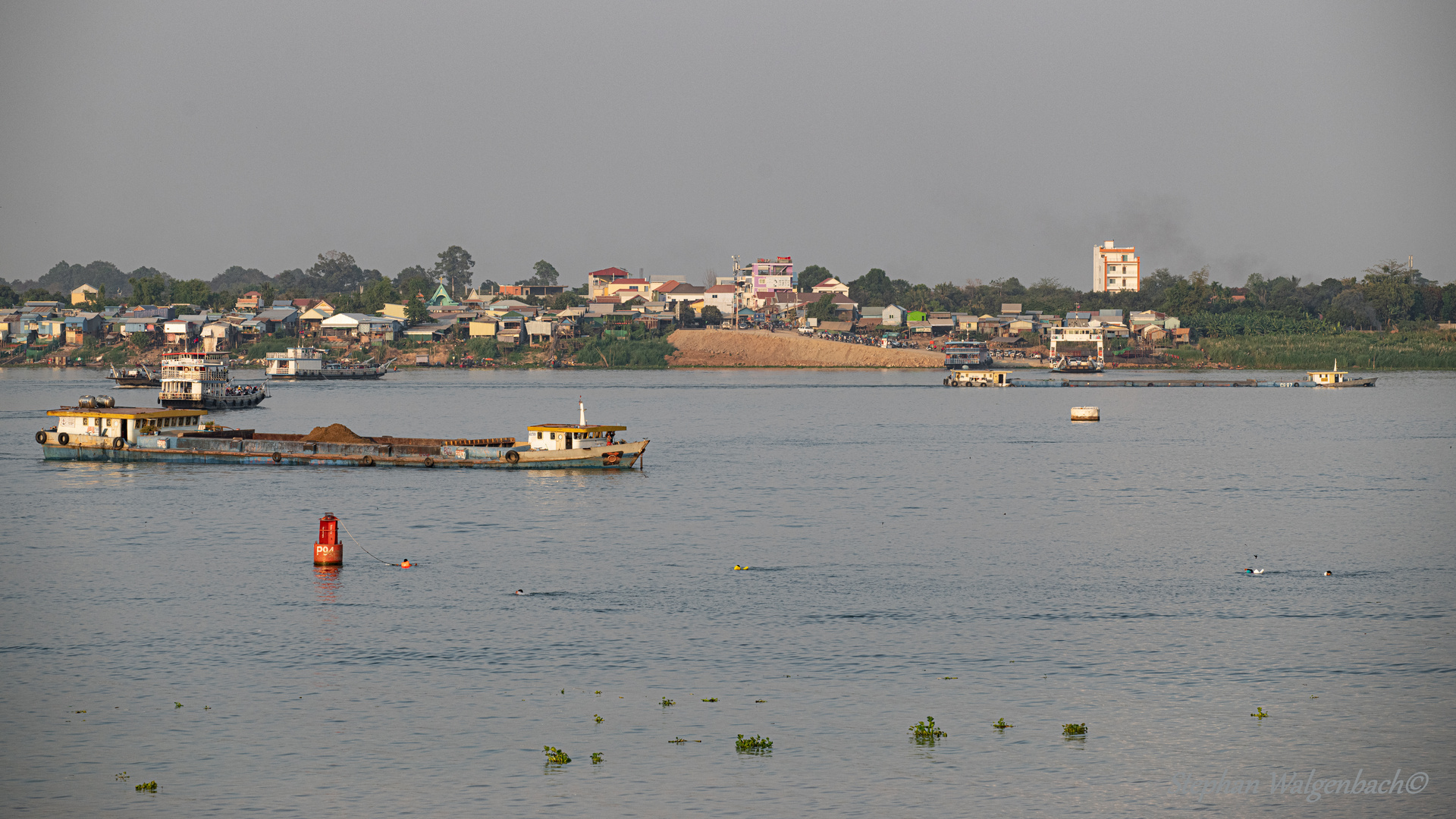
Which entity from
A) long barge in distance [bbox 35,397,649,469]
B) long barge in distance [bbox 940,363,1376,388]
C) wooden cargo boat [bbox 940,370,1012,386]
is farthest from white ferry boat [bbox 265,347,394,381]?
long barge in distance [bbox 35,397,649,469]

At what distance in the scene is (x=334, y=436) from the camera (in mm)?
75688

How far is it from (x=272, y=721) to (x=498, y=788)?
237 inches

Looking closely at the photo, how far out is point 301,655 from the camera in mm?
29812

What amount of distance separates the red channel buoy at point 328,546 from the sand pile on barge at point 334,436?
3389 cm

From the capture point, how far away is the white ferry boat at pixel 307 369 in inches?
7633

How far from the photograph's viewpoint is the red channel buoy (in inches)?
1644

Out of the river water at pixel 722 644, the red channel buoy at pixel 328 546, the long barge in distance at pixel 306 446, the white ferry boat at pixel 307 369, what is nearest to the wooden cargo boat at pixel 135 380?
the white ferry boat at pixel 307 369

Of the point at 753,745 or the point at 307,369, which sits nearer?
the point at 753,745

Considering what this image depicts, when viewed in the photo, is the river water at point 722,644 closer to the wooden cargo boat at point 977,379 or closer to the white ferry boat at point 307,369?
the wooden cargo boat at point 977,379

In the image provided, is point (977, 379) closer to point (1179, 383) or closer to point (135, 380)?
point (1179, 383)

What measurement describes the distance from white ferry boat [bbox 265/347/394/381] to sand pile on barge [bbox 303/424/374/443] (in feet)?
403

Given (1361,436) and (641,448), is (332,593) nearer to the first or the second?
(641,448)

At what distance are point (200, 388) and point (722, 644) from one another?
103 meters

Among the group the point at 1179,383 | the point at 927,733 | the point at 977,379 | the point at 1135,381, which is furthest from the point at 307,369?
the point at 927,733
